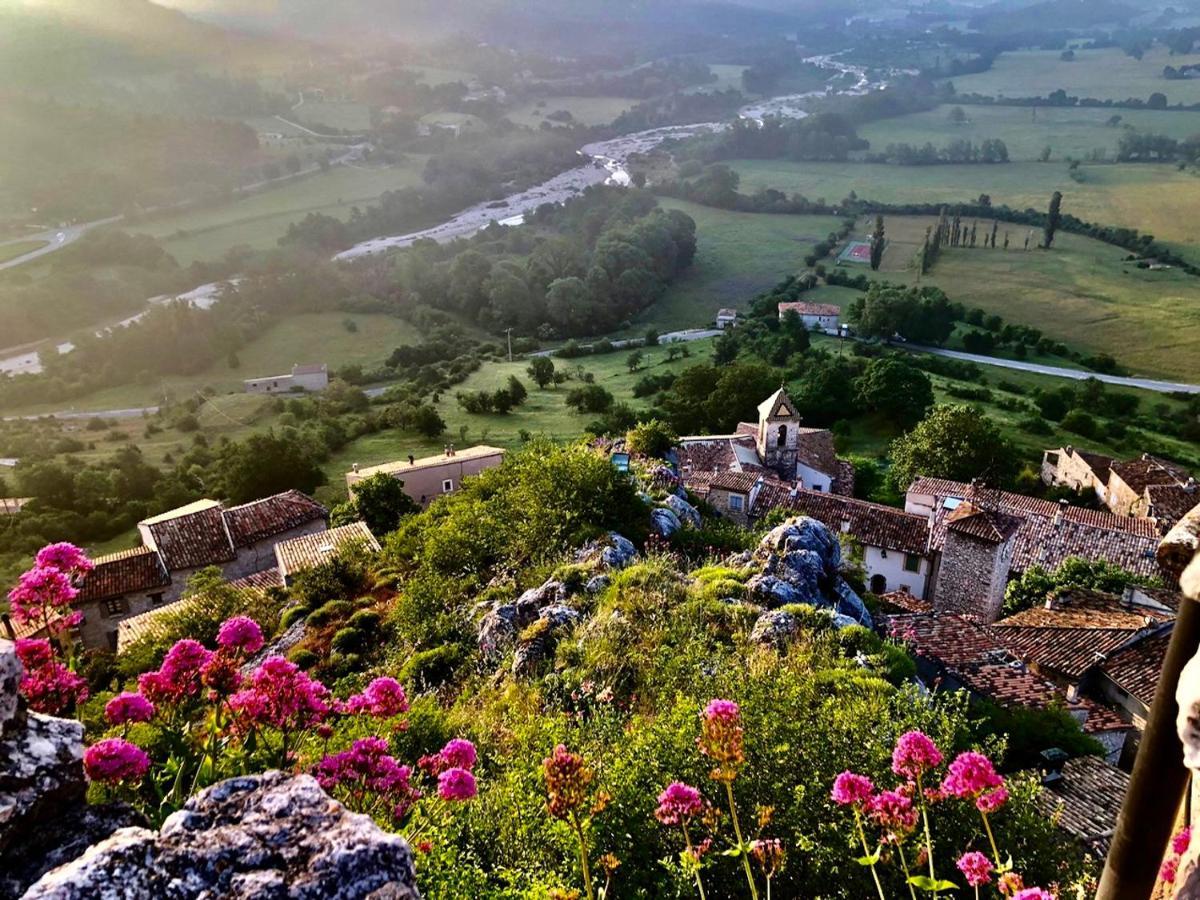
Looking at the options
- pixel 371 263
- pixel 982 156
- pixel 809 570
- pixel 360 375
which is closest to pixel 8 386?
pixel 360 375

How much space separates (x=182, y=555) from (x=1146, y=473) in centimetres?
4608

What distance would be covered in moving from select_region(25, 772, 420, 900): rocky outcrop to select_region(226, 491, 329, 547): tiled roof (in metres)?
32.0

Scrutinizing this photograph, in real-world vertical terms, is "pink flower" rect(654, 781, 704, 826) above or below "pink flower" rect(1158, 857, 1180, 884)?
below

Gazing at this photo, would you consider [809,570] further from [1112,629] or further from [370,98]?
[370,98]

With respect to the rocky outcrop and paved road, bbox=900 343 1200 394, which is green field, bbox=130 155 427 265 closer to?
paved road, bbox=900 343 1200 394

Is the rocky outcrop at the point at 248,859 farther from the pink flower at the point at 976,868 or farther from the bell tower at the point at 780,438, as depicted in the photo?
the bell tower at the point at 780,438

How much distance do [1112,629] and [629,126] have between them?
188 metres

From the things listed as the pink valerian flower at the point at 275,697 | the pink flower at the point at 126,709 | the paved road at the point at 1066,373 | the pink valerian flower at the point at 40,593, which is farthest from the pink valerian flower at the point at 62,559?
the paved road at the point at 1066,373

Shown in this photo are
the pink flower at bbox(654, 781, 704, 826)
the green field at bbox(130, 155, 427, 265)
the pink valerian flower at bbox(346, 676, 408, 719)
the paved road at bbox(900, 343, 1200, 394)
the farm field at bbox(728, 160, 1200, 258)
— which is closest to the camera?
the pink flower at bbox(654, 781, 704, 826)

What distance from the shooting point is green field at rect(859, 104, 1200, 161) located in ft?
482

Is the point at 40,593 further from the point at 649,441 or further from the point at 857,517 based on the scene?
the point at 857,517

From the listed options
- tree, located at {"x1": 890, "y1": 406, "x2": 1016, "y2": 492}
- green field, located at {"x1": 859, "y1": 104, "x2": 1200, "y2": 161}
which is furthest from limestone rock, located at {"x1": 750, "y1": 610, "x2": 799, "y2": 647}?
green field, located at {"x1": 859, "y1": 104, "x2": 1200, "y2": 161}

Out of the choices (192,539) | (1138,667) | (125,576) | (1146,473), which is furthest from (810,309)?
Answer: (125,576)

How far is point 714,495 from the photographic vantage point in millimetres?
34469
